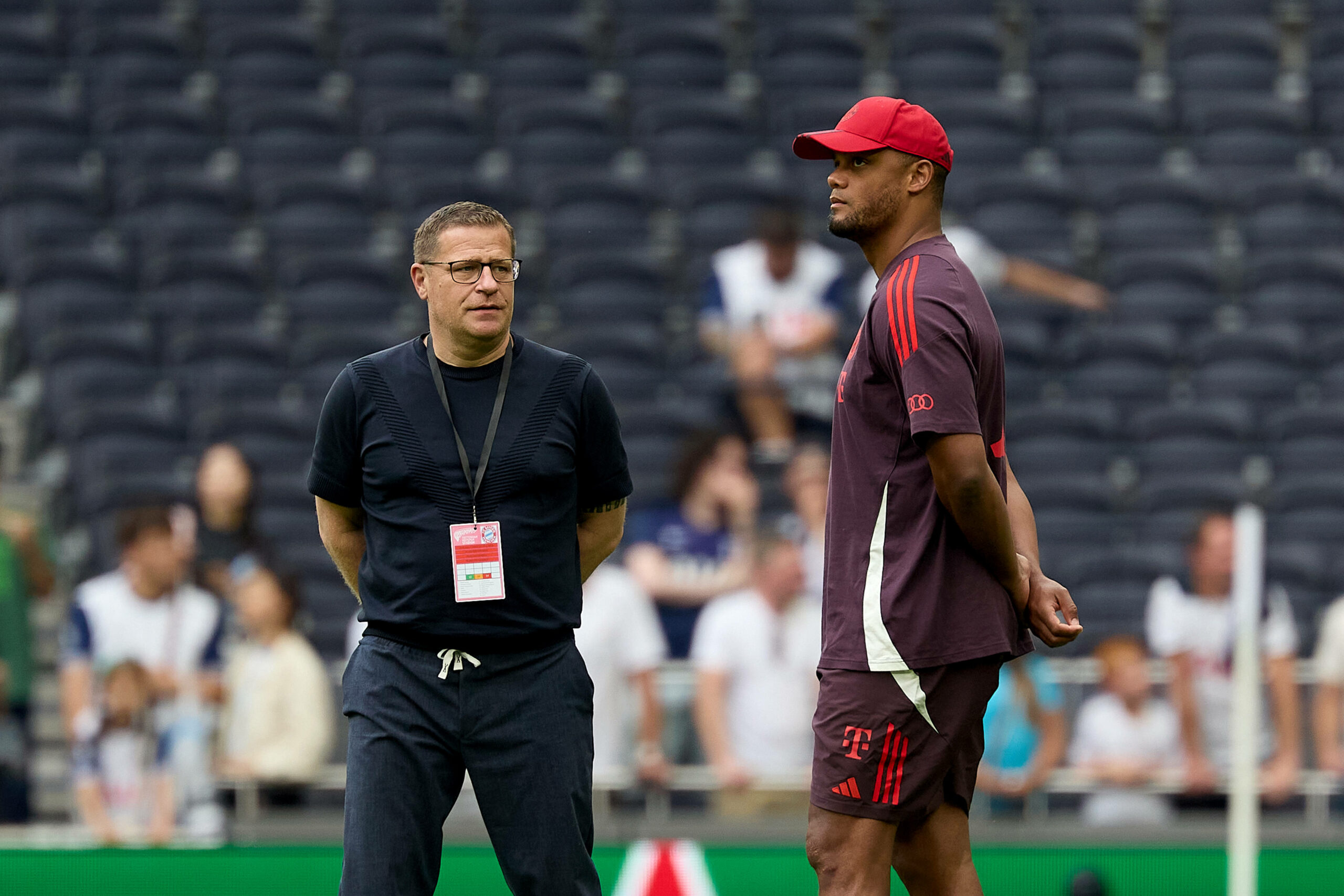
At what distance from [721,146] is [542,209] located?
1365 millimetres

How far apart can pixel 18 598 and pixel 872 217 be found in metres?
5.11

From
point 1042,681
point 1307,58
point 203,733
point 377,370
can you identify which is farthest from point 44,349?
point 1307,58

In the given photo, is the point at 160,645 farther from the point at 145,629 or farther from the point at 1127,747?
the point at 1127,747

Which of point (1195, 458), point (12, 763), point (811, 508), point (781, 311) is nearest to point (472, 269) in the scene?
point (811, 508)

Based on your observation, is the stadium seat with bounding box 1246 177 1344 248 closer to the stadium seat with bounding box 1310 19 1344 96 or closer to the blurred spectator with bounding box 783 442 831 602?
the stadium seat with bounding box 1310 19 1344 96

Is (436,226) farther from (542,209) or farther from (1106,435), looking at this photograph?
(542,209)

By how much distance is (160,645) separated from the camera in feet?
23.2

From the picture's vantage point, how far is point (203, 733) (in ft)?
22.8

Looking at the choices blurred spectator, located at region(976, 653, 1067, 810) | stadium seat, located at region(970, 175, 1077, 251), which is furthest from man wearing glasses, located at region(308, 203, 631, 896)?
stadium seat, located at region(970, 175, 1077, 251)

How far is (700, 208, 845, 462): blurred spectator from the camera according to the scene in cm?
844

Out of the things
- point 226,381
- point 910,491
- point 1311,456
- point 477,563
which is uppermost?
point 910,491

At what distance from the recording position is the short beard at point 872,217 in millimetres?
3842

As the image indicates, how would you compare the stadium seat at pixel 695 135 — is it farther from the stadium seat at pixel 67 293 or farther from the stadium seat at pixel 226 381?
the stadium seat at pixel 67 293

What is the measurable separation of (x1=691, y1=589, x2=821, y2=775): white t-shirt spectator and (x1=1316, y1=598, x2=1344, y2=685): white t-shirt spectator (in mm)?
1994
